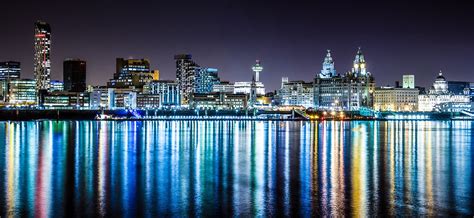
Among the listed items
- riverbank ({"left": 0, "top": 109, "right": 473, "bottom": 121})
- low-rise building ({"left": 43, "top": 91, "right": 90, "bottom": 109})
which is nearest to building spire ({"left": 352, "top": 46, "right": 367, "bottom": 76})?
riverbank ({"left": 0, "top": 109, "right": 473, "bottom": 121})

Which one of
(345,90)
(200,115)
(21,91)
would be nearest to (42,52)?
(21,91)

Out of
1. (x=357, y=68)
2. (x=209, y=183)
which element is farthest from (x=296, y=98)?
(x=209, y=183)

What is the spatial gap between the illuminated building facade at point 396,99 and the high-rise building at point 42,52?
103268mm

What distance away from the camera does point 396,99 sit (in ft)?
607

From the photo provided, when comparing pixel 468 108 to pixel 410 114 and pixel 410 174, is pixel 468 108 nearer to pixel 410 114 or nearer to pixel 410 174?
pixel 410 114

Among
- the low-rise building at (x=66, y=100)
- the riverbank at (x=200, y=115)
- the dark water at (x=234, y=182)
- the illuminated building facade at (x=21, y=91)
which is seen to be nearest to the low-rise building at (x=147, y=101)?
the low-rise building at (x=66, y=100)

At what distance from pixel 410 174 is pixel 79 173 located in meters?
14.5

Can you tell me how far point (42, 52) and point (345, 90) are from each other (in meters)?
97.1

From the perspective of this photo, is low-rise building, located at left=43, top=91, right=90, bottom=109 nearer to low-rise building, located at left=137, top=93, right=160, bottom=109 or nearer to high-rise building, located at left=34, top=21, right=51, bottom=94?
low-rise building, located at left=137, top=93, right=160, bottom=109

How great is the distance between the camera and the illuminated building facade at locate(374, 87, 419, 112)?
18412cm

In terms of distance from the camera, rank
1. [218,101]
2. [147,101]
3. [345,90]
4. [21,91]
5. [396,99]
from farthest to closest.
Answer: [396,99] < [345,90] < [21,91] < [218,101] < [147,101]

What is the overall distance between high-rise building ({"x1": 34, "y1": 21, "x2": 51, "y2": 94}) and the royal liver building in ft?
278

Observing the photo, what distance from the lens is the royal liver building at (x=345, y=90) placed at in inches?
7057

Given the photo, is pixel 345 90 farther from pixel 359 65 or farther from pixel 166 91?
pixel 166 91
